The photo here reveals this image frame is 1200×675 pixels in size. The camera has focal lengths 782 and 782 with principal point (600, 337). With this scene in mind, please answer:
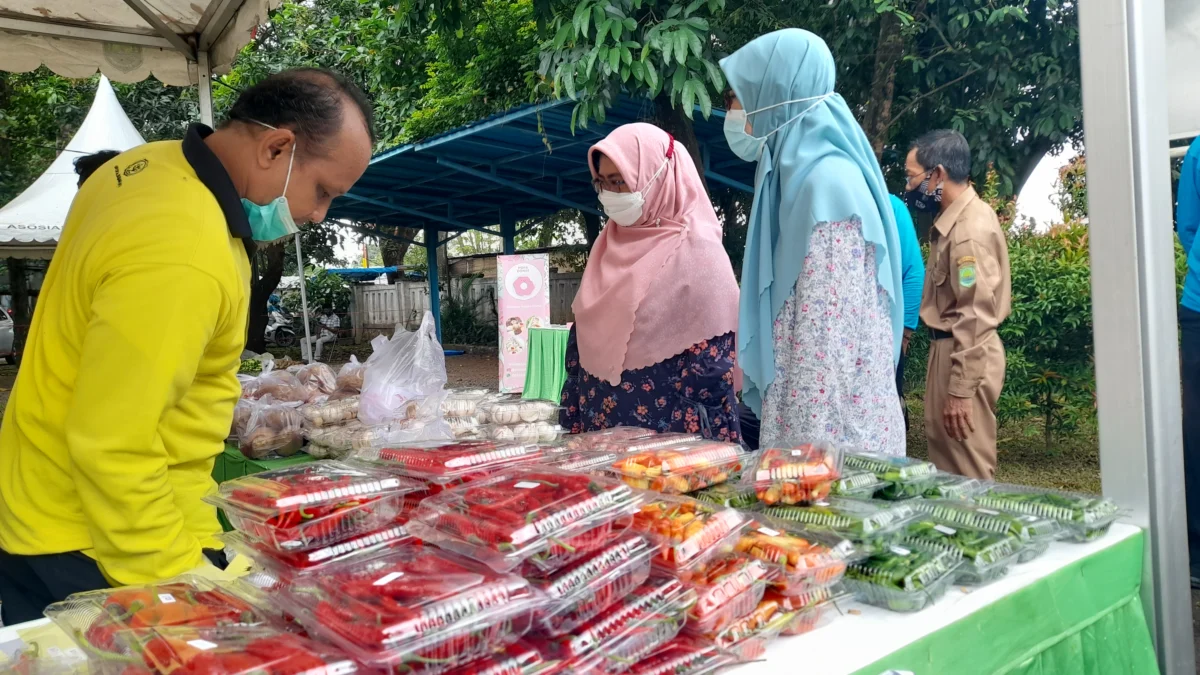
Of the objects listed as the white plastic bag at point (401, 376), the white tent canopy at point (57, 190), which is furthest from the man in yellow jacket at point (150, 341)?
the white tent canopy at point (57, 190)

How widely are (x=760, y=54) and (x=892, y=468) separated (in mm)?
1272

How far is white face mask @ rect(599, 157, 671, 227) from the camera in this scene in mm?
2555

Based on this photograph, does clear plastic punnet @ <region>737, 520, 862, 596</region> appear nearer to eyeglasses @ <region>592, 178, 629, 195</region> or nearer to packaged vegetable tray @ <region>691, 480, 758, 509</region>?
packaged vegetable tray @ <region>691, 480, 758, 509</region>

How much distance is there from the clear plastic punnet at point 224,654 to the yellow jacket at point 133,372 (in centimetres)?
40

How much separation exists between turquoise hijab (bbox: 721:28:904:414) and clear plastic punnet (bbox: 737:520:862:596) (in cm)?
86

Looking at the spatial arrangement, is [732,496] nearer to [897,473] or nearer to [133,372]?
[897,473]

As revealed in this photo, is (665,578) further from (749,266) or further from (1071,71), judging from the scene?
(1071,71)

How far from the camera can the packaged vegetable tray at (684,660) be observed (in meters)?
0.97

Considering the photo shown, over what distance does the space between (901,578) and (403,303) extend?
20.3m

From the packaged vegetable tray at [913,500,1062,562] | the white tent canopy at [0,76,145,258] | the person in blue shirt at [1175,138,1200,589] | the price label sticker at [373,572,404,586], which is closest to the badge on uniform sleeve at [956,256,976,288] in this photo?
the person in blue shirt at [1175,138,1200,589]

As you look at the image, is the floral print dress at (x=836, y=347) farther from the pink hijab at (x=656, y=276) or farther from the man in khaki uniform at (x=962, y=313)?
the man in khaki uniform at (x=962, y=313)

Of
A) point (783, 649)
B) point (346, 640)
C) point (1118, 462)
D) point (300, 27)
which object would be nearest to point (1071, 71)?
point (1118, 462)

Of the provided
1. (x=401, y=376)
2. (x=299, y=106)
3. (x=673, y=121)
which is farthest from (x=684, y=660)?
(x=673, y=121)

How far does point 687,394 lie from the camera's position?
8.21 feet
